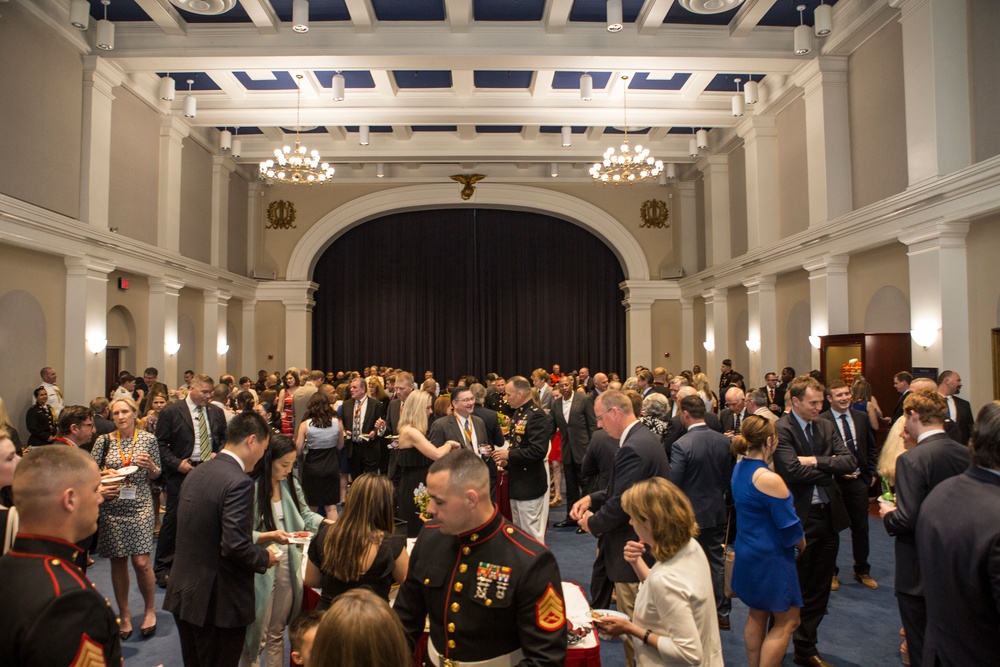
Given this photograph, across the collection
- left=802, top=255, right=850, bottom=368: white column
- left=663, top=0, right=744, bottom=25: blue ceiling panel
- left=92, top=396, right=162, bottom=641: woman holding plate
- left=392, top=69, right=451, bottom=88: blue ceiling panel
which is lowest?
left=92, top=396, right=162, bottom=641: woman holding plate

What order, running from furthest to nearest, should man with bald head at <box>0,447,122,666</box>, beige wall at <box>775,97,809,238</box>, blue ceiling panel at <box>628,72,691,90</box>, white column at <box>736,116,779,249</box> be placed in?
white column at <box>736,116,779,249</box> < blue ceiling panel at <box>628,72,691,90</box> < beige wall at <box>775,97,809,238</box> < man with bald head at <box>0,447,122,666</box>

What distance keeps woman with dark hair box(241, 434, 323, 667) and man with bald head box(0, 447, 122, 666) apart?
1406mm

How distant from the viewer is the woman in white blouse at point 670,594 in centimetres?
231

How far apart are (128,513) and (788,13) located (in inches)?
438

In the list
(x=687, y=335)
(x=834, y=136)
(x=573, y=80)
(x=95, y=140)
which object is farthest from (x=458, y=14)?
(x=687, y=335)

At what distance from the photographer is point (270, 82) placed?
1255 centimetres

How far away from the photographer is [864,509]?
5227mm

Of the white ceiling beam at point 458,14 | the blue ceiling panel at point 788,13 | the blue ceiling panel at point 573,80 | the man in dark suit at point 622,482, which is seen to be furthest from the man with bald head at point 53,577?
the blue ceiling panel at point 573,80

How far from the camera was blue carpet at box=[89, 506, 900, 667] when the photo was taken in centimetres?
411

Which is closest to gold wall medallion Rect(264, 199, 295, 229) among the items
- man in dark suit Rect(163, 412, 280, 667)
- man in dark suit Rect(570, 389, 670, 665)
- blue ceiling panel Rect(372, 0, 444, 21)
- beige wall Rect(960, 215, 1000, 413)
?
blue ceiling panel Rect(372, 0, 444, 21)

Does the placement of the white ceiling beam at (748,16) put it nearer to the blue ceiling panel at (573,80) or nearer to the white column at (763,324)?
the blue ceiling panel at (573,80)

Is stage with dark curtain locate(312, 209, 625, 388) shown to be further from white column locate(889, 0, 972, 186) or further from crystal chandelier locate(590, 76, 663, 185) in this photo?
white column locate(889, 0, 972, 186)

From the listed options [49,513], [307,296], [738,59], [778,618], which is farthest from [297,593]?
[307,296]

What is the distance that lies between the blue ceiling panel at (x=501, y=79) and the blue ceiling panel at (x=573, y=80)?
1.82 feet
